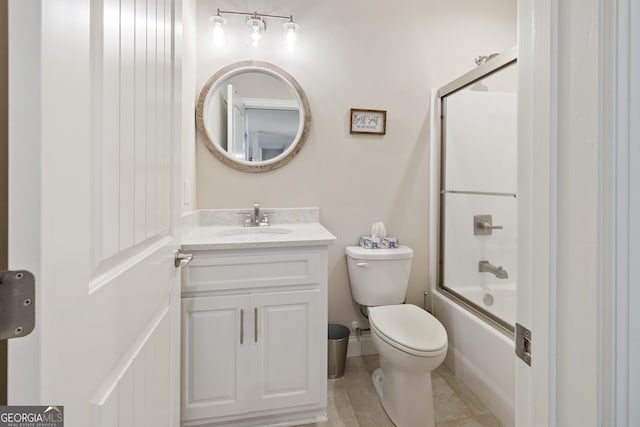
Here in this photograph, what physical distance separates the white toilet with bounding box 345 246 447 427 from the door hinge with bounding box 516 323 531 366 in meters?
0.88

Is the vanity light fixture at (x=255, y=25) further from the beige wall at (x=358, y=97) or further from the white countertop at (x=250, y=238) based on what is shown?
the white countertop at (x=250, y=238)

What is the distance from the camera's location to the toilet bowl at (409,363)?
4.32 feet

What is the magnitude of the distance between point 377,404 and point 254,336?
0.77 metres

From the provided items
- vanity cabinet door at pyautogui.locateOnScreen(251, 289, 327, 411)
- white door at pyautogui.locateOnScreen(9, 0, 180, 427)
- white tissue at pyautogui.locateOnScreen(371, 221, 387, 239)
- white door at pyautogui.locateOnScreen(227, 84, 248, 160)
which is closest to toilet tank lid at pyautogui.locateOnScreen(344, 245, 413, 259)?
white tissue at pyautogui.locateOnScreen(371, 221, 387, 239)

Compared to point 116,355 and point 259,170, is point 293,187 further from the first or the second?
point 116,355

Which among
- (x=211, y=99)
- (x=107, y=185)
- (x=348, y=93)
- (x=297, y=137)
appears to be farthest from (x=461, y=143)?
(x=107, y=185)

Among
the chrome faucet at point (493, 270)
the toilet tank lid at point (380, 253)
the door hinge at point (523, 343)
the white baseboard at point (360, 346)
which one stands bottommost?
the white baseboard at point (360, 346)

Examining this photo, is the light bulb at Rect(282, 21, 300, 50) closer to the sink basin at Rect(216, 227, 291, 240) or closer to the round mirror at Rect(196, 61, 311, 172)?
the round mirror at Rect(196, 61, 311, 172)

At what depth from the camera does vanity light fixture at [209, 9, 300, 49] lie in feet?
5.80

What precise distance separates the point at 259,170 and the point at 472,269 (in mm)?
1475

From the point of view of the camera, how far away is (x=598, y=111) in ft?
1.17

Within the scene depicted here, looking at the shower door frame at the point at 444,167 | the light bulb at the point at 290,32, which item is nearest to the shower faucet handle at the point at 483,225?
the shower door frame at the point at 444,167

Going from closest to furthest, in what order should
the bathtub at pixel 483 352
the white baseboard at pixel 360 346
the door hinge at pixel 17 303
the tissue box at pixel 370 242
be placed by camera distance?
the door hinge at pixel 17 303
the bathtub at pixel 483 352
the tissue box at pixel 370 242
the white baseboard at pixel 360 346

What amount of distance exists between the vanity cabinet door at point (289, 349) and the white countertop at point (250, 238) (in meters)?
0.23
